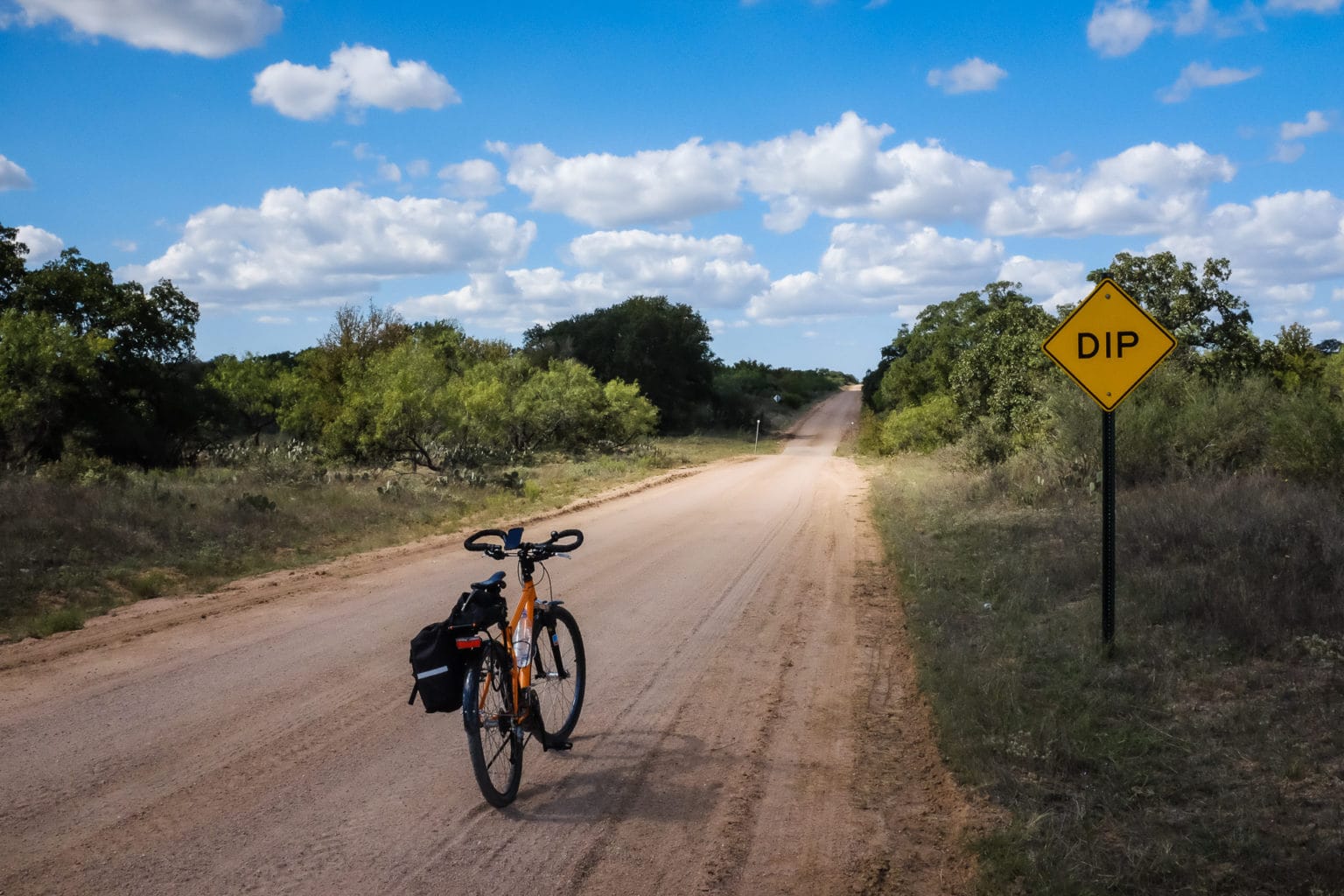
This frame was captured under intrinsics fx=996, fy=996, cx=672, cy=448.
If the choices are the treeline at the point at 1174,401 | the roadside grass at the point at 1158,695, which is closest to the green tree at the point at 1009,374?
the treeline at the point at 1174,401

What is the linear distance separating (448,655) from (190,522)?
11492mm

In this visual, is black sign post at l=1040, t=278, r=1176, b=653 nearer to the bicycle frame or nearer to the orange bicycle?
the orange bicycle

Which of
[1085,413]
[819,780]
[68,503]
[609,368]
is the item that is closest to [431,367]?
[68,503]

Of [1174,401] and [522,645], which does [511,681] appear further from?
[1174,401]

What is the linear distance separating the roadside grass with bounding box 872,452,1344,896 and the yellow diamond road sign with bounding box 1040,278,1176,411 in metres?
2.11

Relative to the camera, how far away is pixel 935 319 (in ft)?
174

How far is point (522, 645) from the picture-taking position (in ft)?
17.5

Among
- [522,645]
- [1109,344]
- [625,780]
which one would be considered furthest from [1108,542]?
[522,645]

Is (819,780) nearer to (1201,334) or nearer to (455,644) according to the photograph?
(455,644)

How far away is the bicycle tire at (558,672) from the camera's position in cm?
584

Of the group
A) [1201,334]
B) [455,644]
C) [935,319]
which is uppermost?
[935,319]

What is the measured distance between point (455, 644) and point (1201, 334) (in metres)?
19.6

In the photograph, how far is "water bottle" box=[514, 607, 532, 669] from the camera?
5.33m

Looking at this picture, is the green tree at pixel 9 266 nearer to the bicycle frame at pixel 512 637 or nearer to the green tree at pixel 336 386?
the green tree at pixel 336 386
